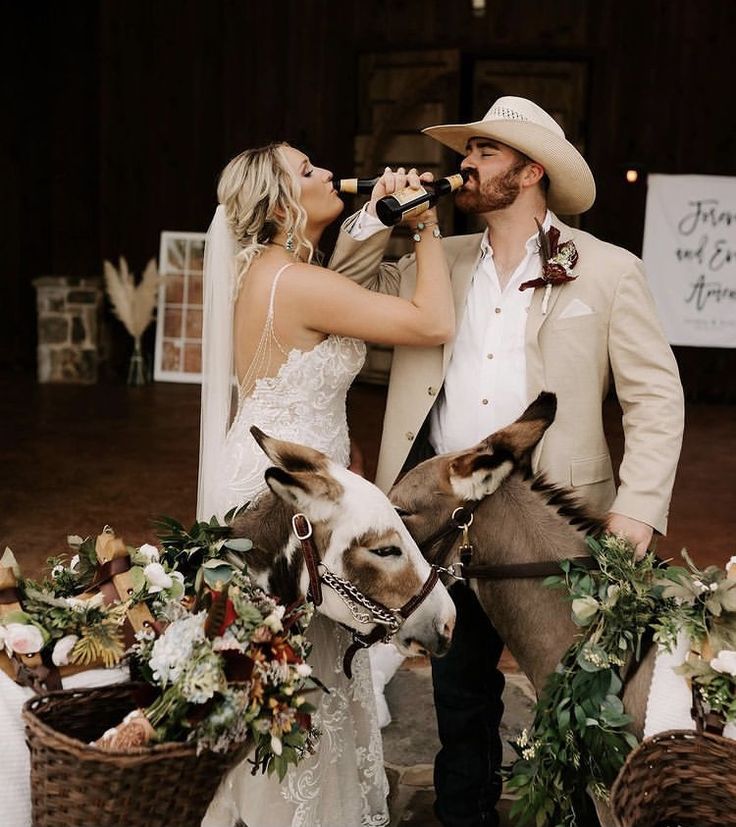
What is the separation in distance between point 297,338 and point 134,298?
23.1 ft

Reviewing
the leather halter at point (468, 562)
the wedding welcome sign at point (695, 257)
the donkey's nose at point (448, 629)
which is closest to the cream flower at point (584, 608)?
the leather halter at point (468, 562)

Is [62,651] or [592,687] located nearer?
[62,651]

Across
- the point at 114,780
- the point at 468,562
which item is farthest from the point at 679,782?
the point at 114,780

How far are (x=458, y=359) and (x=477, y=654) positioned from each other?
2.59 feet

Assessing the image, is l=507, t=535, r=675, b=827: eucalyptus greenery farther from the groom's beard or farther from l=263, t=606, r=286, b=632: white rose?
the groom's beard

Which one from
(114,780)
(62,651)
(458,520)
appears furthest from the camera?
(458,520)

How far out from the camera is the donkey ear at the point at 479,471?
2.30 m

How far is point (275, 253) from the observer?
277 centimetres

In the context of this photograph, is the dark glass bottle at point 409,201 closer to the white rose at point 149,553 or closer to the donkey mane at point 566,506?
the donkey mane at point 566,506

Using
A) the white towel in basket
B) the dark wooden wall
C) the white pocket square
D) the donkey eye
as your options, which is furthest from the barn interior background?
the white towel in basket

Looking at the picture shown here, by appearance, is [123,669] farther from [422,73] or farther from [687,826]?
[422,73]

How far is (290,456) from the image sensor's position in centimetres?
217

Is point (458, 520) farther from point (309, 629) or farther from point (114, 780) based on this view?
point (114, 780)

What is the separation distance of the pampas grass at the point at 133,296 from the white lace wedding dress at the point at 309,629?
685 cm
